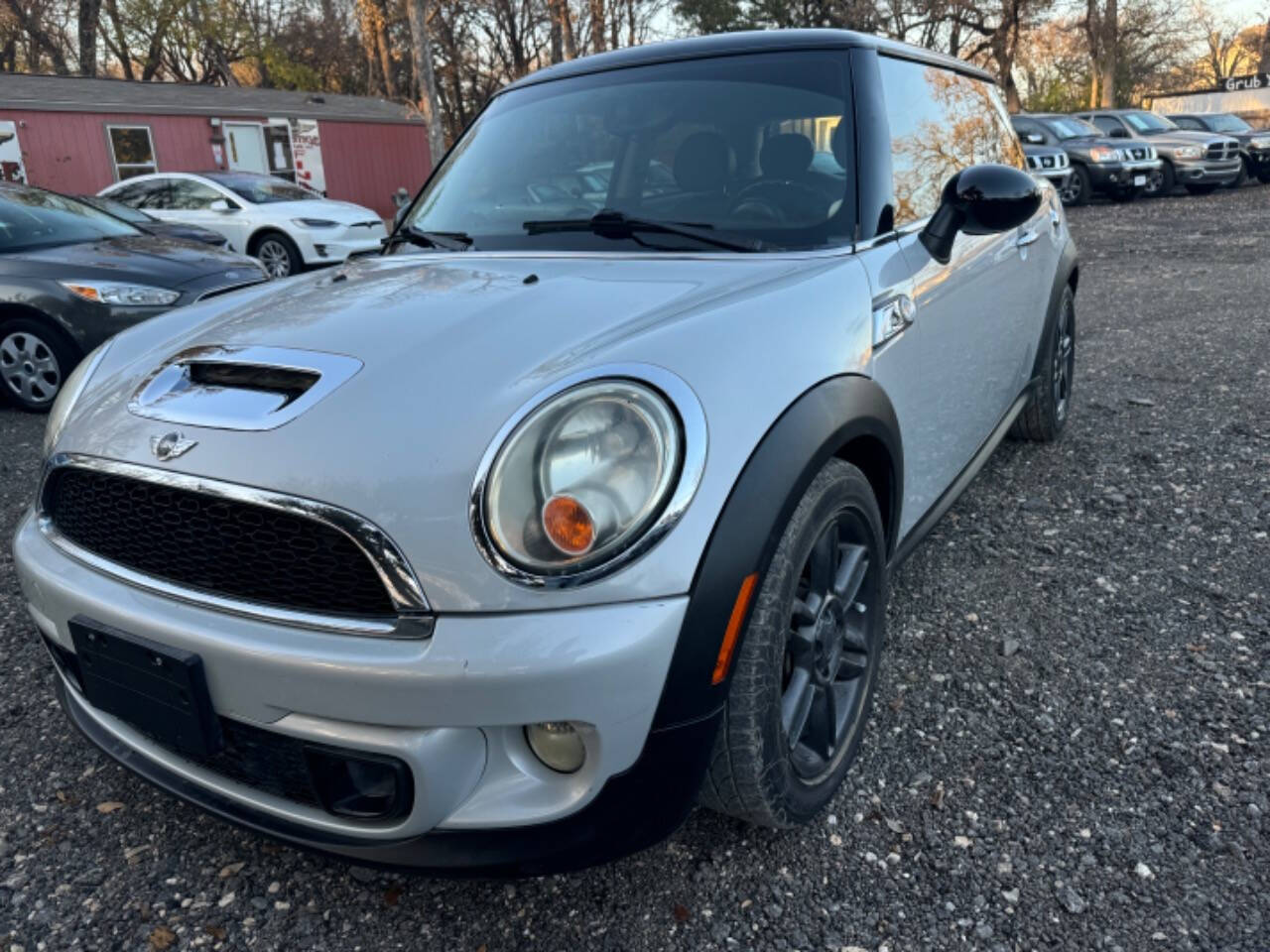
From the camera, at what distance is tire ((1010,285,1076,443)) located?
382 cm

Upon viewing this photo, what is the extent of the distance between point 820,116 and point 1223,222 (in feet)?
43.4

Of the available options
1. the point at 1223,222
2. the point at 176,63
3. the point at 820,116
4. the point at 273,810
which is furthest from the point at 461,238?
the point at 176,63

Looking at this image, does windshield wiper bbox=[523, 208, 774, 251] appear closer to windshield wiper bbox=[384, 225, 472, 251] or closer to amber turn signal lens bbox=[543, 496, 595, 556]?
windshield wiper bbox=[384, 225, 472, 251]

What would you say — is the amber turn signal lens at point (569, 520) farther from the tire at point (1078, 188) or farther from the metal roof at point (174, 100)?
the metal roof at point (174, 100)

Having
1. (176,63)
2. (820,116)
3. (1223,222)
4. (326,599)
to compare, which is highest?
(176,63)

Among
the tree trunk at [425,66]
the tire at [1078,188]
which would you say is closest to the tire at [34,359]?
the tree trunk at [425,66]

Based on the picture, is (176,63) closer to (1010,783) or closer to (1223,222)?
(1223,222)

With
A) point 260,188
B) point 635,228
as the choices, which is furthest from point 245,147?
point 635,228

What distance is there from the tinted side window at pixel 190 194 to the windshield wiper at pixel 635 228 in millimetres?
10517

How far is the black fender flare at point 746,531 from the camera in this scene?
1.48m

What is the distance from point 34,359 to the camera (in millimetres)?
5605

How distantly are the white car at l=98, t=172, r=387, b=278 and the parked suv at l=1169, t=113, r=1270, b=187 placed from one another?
16.2 meters

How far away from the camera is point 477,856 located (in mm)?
1503

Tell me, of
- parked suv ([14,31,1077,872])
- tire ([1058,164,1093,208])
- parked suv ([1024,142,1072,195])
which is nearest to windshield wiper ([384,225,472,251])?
parked suv ([14,31,1077,872])
